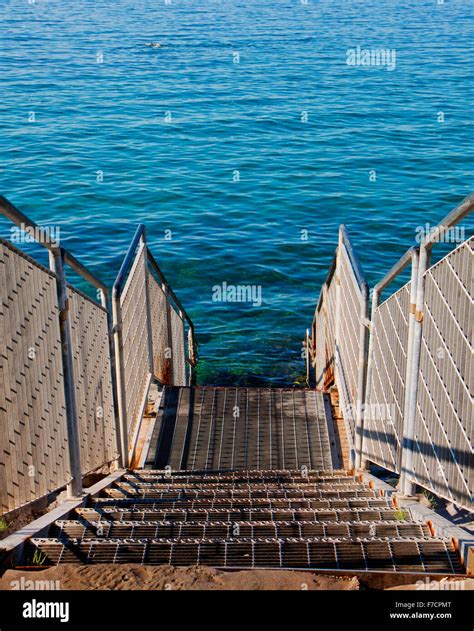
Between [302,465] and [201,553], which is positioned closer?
[201,553]

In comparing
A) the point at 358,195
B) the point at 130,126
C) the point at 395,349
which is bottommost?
the point at 395,349

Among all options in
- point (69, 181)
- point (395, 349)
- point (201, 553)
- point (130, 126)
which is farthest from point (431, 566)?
point (130, 126)

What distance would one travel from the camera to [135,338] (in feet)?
25.1

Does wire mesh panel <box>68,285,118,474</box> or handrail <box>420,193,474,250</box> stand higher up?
handrail <box>420,193,474,250</box>

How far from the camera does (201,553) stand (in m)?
4.03

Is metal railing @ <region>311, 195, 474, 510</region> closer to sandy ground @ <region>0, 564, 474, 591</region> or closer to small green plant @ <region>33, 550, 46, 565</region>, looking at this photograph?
sandy ground @ <region>0, 564, 474, 591</region>

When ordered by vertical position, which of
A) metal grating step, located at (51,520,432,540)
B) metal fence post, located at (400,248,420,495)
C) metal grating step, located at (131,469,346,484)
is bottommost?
metal grating step, located at (51,520,432,540)

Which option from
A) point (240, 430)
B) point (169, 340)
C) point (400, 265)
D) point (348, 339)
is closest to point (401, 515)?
point (400, 265)

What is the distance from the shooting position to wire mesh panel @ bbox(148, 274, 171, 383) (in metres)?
9.19

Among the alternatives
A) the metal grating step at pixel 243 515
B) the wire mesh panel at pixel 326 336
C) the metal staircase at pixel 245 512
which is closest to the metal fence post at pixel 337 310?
the wire mesh panel at pixel 326 336

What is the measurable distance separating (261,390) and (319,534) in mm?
4827

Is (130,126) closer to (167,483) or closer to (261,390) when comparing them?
(261,390)

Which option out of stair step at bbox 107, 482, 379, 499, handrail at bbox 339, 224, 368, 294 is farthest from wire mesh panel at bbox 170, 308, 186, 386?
stair step at bbox 107, 482, 379, 499

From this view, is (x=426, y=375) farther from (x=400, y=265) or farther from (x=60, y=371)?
(x=60, y=371)
